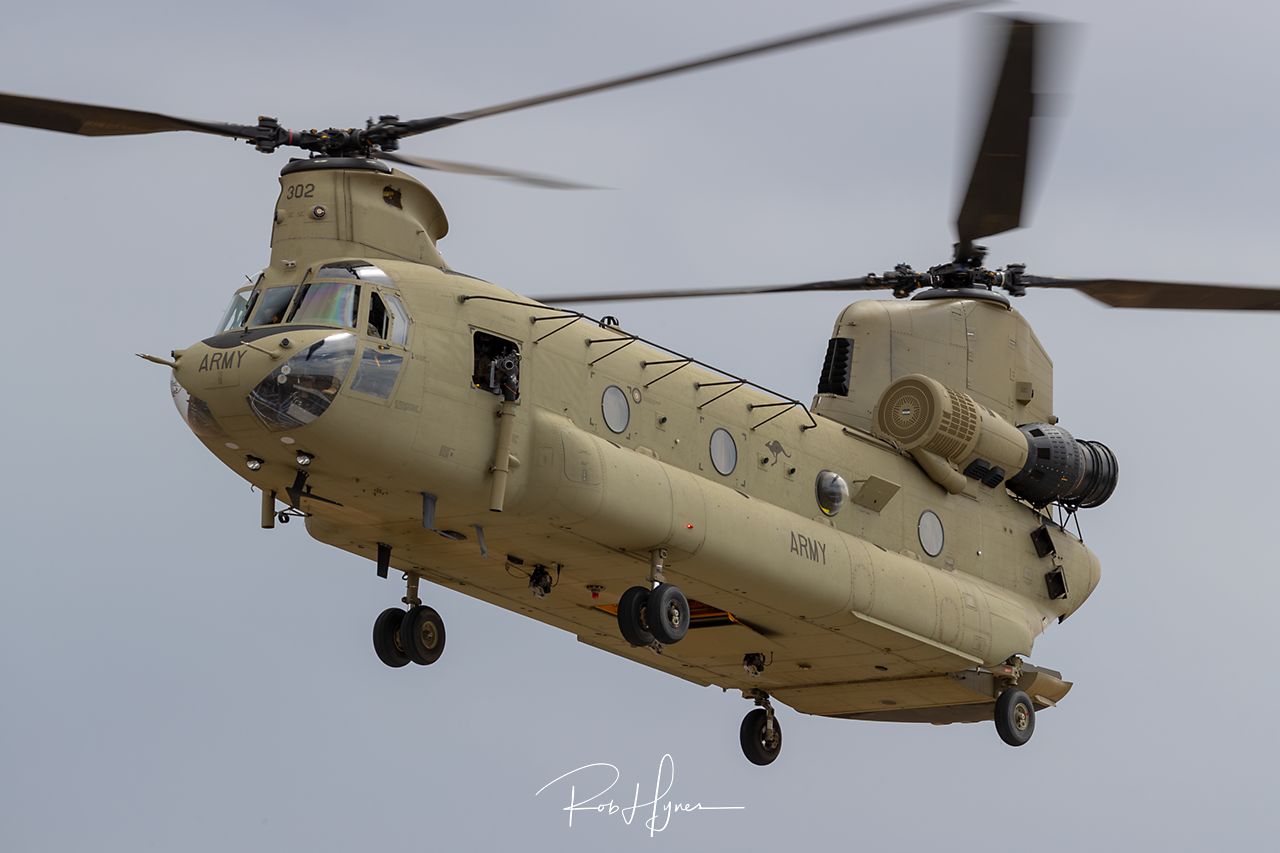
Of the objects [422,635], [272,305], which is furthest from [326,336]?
[422,635]

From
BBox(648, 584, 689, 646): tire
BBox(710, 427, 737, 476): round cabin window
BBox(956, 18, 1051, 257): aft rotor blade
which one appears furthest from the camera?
BBox(710, 427, 737, 476): round cabin window

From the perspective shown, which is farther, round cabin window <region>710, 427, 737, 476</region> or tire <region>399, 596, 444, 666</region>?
round cabin window <region>710, 427, 737, 476</region>

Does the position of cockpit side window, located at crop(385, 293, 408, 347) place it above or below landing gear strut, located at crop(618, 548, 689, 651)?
above

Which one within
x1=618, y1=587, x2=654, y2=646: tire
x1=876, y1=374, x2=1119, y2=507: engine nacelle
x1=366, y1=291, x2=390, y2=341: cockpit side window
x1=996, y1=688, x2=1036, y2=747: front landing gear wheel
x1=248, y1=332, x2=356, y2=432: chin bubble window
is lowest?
x1=618, y1=587, x2=654, y2=646: tire

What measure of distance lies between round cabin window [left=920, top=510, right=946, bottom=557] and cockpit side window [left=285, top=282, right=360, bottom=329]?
34.8ft

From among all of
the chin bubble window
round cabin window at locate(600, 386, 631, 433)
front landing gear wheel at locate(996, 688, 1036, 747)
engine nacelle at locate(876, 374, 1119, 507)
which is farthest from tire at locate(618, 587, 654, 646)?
front landing gear wheel at locate(996, 688, 1036, 747)

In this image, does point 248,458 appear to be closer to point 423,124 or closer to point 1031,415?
point 423,124

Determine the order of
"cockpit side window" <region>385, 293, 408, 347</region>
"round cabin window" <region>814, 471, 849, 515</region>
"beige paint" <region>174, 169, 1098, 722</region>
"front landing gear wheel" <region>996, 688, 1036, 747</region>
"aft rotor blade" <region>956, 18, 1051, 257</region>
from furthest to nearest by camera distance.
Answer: "front landing gear wheel" <region>996, 688, 1036, 747</region> < "round cabin window" <region>814, 471, 849, 515</region> < "aft rotor blade" <region>956, 18, 1051, 257</region> < "beige paint" <region>174, 169, 1098, 722</region> < "cockpit side window" <region>385, 293, 408, 347</region>

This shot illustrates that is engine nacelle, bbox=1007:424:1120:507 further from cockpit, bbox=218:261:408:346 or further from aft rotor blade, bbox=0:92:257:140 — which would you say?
aft rotor blade, bbox=0:92:257:140

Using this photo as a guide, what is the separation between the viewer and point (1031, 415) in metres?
37.3

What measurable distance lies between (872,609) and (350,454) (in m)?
8.77

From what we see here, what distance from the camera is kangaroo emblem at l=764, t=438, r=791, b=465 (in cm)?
3191

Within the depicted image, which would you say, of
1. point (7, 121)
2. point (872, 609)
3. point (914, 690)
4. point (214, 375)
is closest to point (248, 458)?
point (214, 375)

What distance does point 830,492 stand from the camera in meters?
32.5
